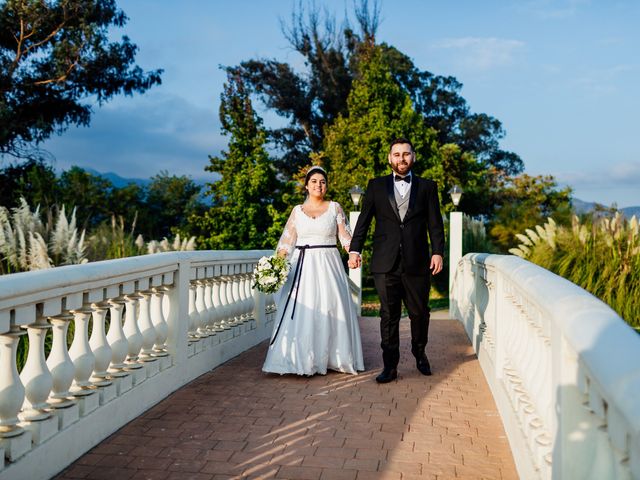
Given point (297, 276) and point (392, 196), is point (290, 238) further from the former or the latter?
point (392, 196)

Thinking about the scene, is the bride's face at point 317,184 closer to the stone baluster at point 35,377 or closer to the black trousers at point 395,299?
the black trousers at point 395,299

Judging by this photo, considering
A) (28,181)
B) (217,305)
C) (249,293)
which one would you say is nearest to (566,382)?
(217,305)

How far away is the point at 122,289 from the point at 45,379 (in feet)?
3.69

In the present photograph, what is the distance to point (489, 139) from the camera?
56.5m

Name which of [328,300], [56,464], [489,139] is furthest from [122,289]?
[489,139]

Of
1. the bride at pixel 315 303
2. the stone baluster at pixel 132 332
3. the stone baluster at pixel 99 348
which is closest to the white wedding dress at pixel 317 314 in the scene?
the bride at pixel 315 303

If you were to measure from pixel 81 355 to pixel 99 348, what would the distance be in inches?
10.4

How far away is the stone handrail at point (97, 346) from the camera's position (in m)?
3.11

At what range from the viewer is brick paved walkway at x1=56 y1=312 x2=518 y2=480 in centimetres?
362

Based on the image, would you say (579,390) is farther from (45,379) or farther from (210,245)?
(210,245)

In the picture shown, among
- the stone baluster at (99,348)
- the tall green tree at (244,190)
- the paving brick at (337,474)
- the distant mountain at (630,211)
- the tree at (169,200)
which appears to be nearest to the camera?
the paving brick at (337,474)

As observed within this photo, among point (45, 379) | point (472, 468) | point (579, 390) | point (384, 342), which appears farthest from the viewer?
point (384, 342)

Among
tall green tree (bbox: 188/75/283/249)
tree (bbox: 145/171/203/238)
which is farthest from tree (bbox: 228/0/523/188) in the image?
tall green tree (bbox: 188/75/283/249)

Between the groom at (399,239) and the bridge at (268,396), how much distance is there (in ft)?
1.62
